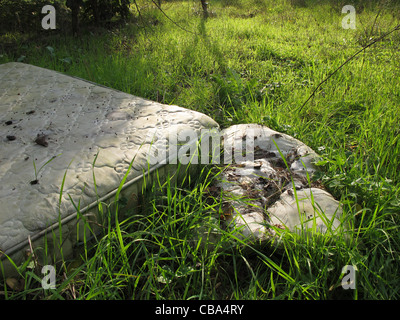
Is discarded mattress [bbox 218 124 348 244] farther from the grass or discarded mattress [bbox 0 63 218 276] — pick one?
Result: discarded mattress [bbox 0 63 218 276]

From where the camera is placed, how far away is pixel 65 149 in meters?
1.61

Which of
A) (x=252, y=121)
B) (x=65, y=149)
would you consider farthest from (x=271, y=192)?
(x=65, y=149)

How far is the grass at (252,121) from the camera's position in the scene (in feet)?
4.34

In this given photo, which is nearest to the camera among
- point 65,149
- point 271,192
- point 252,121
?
point 65,149

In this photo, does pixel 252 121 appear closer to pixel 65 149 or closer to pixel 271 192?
pixel 271 192

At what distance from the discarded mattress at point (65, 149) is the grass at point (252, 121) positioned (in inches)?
6.0

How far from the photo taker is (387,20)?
4.25m

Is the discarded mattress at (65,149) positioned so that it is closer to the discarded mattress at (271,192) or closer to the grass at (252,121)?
the grass at (252,121)

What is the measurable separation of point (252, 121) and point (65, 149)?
135 cm

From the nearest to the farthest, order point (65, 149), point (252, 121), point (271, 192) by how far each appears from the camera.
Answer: point (65, 149)
point (271, 192)
point (252, 121)

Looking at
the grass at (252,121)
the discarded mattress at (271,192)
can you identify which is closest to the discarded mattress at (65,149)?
the grass at (252,121)

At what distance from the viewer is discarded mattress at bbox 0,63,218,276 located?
128 centimetres

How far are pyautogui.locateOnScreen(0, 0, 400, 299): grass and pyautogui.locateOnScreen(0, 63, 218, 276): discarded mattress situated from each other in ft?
0.50
